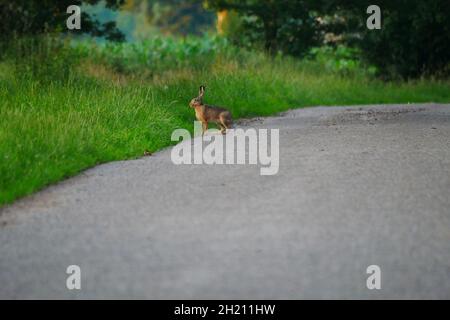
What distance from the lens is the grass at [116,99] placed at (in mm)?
12547

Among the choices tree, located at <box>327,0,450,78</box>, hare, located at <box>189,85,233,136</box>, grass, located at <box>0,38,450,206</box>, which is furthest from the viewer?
tree, located at <box>327,0,450,78</box>

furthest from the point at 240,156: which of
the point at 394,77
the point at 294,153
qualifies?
the point at 394,77

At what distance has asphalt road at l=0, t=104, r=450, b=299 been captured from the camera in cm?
730

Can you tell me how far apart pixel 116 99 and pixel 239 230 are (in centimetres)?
839

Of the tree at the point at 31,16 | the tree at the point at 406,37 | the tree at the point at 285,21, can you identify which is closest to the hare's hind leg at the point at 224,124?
the tree at the point at 31,16

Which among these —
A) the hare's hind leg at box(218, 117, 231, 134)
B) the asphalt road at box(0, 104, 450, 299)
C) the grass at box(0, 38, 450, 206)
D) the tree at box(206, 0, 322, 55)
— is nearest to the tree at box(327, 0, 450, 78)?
the grass at box(0, 38, 450, 206)

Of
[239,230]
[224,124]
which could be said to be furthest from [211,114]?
[239,230]

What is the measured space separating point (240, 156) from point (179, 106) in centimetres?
494

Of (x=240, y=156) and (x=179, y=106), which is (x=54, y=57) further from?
(x=240, y=156)

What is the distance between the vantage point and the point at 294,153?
14117mm

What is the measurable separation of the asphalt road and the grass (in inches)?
19.5

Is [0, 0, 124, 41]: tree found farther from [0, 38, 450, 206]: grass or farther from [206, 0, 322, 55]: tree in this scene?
[206, 0, 322, 55]: tree

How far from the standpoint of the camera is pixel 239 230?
8.91 meters

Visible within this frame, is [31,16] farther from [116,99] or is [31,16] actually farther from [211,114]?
[211,114]
